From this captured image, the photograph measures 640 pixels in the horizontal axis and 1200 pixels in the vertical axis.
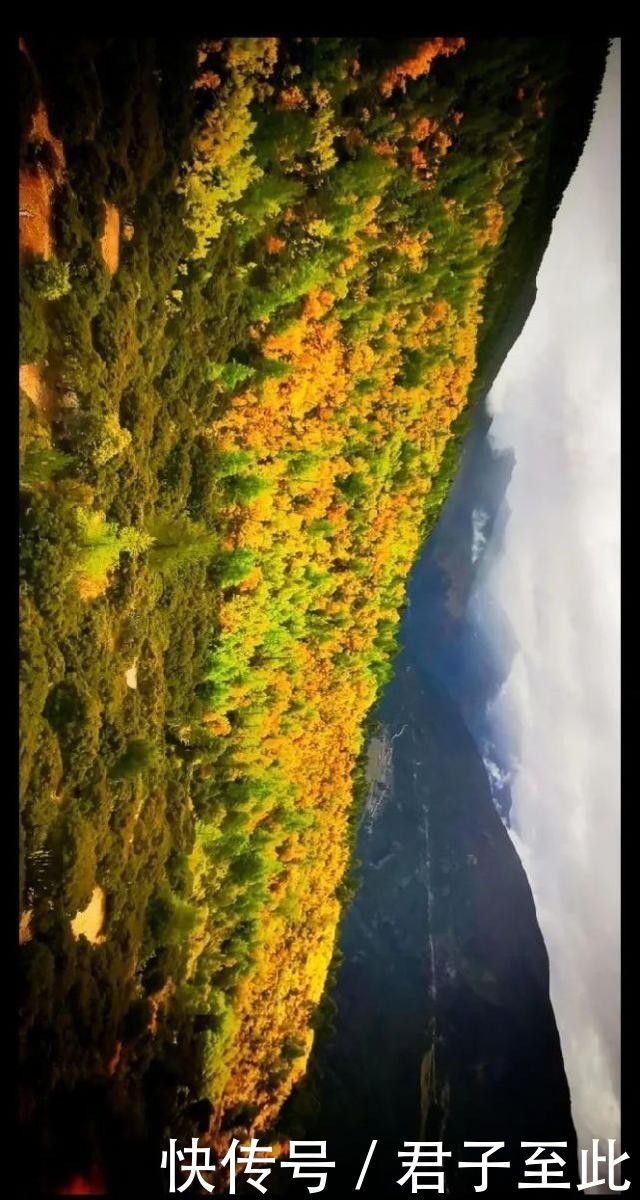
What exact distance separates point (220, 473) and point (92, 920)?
7645 mm

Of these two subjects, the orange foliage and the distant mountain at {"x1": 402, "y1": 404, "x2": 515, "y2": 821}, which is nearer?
the orange foliage

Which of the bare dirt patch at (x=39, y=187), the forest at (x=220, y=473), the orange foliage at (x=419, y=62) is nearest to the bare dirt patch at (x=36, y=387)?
the forest at (x=220, y=473)

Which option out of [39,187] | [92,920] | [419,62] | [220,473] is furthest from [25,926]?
[419,62]

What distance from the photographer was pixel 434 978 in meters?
27.3

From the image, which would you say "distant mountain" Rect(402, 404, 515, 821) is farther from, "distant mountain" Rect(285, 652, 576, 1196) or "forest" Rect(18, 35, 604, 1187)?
"forest" Rect(18, 35, 604, 1187)

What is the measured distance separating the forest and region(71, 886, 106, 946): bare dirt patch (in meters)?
0.05

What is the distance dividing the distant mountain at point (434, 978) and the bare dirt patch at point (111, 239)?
1767 cm

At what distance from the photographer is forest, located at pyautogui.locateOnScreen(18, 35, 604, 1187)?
9086 millimetres

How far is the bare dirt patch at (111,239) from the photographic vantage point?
964cm

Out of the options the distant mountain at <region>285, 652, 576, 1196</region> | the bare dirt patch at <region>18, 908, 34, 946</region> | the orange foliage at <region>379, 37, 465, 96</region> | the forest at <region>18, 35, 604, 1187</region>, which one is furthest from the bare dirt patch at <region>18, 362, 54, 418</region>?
the distant mountain at <region>285, 652, 576, 1196</region>

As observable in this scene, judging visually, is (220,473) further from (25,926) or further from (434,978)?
(434,978)

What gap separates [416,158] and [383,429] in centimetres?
517

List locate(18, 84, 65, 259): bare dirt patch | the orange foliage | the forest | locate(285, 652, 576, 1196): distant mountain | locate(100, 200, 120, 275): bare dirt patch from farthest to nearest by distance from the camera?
locate(285, 652, 576, 1196): distant mountain
the orange foliage
locate(100, 200, 120, 275): bare dirt patch
the forest
locate(18, 84, 65, 259): bare dirt patch
